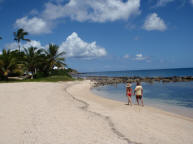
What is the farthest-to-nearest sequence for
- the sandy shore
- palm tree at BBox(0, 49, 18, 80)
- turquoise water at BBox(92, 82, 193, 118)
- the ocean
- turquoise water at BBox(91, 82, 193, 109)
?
palm tree at BBox(0, 49, 18, 80) → turquoise water at BBox(91, 82, 193, 109) → the ocean → turquoise water at BBox(92, 82, 193, 118) → the sandy shore

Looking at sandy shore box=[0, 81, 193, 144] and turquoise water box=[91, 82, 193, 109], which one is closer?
sandy shore box=[0, 81, 193, 144]

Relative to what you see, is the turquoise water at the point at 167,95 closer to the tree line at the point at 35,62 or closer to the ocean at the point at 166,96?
the ocean at the point at 166,96

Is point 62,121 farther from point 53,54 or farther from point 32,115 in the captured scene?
point 53,54

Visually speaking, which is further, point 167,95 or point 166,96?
point 167,95

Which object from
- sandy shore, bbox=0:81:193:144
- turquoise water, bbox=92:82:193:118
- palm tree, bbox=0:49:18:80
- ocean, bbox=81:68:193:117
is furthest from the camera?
palm tree, bbox=0:49:18:80

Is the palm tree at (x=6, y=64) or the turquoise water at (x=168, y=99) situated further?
the palm tree at (x=6, y=64)

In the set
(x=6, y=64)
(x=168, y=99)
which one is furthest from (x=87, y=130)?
(x=6, y=64)

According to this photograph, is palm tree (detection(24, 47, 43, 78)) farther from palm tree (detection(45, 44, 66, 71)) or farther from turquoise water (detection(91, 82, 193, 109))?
turquoise water (detection(91, 82, 193, 109))

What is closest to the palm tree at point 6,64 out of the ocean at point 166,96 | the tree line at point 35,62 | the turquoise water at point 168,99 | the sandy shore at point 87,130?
the tree line at point 35,62

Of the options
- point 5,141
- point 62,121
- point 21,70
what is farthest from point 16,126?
point 21,70

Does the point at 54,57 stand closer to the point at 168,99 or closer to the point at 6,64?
the point at 6,64

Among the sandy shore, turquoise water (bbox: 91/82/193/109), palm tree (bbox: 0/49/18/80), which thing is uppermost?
palm tree (bbox: 0/49/18/80)

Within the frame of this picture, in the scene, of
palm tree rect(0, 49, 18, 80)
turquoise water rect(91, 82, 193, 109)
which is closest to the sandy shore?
turquoise water rect(91, 82, 193, 109)

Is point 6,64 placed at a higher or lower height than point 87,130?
higher
